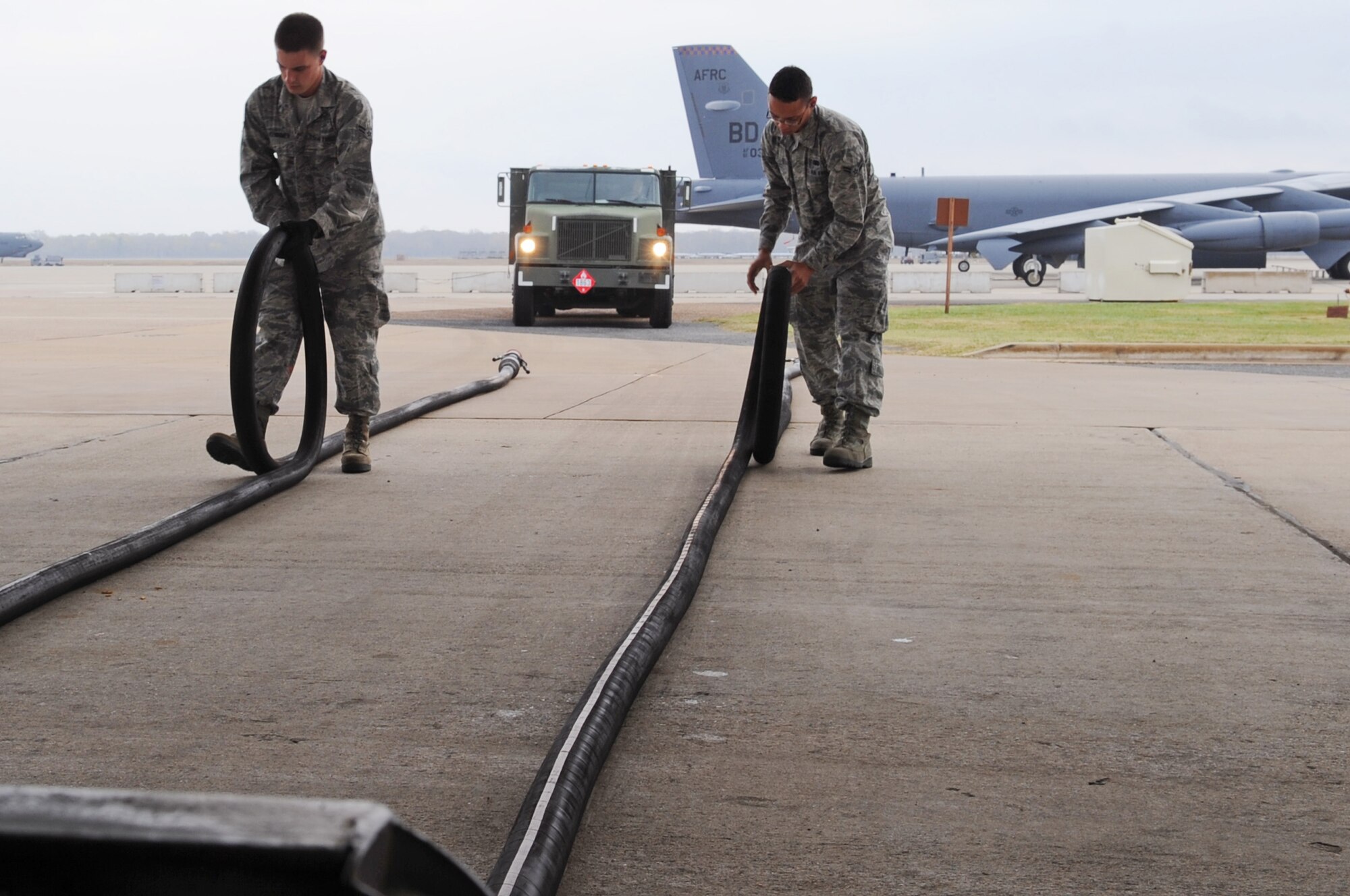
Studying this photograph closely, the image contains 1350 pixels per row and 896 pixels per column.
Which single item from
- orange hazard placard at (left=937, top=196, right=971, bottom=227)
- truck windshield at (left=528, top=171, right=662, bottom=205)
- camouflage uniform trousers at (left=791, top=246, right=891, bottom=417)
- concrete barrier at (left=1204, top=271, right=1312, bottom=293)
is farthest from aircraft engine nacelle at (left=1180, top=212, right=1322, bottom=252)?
camouflage uniform trousers at (left=791, top=246, right=891, bottom=417)

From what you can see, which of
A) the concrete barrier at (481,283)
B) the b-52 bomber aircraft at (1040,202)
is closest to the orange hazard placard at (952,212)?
the b-52 bomber aircraft at (1040,202)

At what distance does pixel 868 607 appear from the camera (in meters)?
4.11

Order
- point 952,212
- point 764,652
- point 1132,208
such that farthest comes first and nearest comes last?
point 1132,208 → point 952,212 → point 764,652

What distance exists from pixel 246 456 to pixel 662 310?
14.4 metres

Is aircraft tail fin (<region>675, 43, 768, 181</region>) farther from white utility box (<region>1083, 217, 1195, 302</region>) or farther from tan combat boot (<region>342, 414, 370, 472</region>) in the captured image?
tan combat boot (<region>342, 414, 370, 472</region>)

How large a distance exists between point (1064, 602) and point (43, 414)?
669 centimetres

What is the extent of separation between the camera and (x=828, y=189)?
6559mm

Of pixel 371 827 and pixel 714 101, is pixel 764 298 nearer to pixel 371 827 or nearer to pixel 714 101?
pixel 371 827

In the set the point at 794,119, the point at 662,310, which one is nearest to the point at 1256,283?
the point at 662,310

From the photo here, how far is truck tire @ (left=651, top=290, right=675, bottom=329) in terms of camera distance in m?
20.1

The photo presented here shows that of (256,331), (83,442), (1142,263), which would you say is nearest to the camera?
(256,331)

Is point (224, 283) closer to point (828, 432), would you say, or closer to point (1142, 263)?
point (1142, 263)

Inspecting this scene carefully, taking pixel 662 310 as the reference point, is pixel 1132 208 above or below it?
above

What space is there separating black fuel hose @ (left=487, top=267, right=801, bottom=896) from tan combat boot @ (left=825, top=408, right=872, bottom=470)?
0.85 meters
